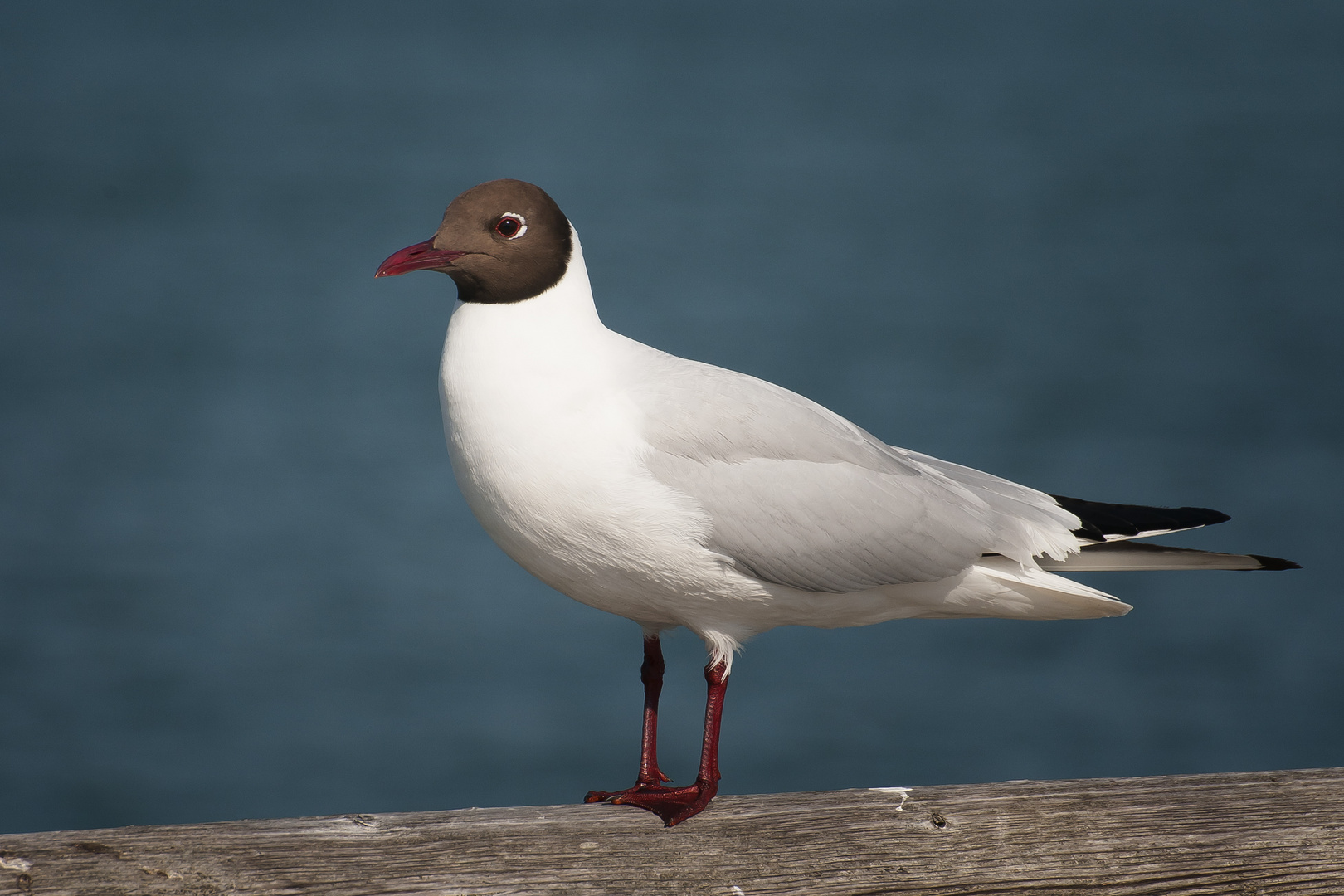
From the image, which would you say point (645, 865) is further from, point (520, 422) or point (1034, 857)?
point (520, 422)

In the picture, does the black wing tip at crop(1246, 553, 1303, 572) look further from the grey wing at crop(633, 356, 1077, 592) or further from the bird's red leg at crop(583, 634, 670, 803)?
the bird's red leg at crop(583, 634, 670, 803)

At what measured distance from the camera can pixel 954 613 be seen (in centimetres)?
200

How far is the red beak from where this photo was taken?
172 cm

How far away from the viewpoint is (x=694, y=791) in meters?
1.70

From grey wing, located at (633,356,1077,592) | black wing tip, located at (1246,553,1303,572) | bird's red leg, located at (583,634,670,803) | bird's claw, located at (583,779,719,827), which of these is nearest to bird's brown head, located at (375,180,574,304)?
grey wing, located at (633,356,1077,592)

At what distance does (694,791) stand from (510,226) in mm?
820

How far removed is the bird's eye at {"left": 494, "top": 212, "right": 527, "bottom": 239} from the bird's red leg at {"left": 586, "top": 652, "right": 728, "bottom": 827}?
0.70m

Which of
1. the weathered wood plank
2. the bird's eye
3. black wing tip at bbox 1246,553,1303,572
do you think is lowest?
the weathered wood plank

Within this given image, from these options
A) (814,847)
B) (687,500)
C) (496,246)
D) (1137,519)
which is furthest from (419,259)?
(1137,519)

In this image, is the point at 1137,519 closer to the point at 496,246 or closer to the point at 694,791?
the point at 694,791

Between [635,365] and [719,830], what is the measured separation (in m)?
0.65

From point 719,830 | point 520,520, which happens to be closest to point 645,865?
point 719,830

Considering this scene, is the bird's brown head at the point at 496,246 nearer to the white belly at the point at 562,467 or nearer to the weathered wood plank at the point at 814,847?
the white belly at the point at 562,467

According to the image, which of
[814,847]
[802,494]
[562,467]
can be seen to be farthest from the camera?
[802,494]
